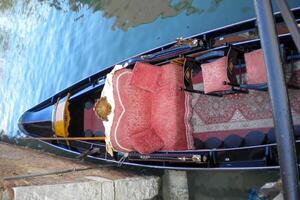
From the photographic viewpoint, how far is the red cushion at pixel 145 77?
3.84 m

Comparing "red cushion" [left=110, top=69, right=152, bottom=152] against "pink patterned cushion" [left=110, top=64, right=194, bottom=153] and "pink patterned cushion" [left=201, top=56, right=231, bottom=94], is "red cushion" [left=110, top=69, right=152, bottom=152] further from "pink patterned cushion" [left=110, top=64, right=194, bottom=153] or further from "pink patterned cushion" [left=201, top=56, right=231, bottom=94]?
"pink patterned cushion" [left=201, top=56, right=231, bottom=94]

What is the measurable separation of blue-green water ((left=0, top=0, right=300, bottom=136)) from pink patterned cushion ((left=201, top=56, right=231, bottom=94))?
1226 millimetres

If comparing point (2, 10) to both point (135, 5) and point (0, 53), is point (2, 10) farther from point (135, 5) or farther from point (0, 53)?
point (135, 5)

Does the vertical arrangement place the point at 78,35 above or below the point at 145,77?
above

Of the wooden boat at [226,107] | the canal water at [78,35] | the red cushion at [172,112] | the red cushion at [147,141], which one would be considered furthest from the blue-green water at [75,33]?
the red cushion at [147,141]

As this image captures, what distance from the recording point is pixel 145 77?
12.7ft

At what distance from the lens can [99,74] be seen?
16.1 ft

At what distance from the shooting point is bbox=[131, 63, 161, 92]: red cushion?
12.6ft

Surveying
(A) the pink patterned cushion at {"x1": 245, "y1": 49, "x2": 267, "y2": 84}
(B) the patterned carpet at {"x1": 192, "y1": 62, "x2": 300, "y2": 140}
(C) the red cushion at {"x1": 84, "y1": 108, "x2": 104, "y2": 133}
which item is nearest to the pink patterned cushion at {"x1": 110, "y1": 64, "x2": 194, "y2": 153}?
(B) the patterned carpet at {"x1": 192, "y1": 62, "x2": 300, "y2": 140}

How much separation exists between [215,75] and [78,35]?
418 centimetres

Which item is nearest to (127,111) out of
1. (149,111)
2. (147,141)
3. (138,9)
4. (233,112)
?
(149,111)

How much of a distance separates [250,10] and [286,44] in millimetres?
1309

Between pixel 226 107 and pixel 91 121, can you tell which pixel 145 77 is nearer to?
pixel 226 107

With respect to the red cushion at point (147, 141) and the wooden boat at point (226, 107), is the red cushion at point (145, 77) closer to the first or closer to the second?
the wooden boat at point (226, 107)
